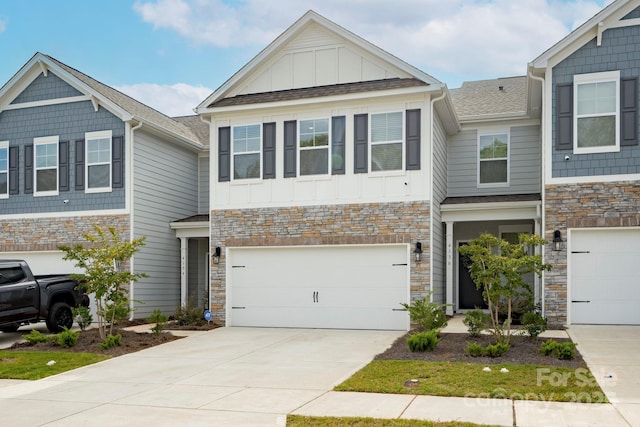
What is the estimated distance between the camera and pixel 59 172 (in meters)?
18.7

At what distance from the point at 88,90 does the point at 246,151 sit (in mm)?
5008

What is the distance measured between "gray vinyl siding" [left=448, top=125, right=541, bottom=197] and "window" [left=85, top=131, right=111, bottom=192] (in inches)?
381

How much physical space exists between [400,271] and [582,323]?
4.14 m

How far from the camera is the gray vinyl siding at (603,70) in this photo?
14.1 meters

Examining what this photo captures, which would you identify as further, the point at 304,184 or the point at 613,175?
the point at 304,184

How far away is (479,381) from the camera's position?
29.4 ft

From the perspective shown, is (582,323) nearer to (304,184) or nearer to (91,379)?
(304,184)

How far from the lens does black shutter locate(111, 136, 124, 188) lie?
1802 cm

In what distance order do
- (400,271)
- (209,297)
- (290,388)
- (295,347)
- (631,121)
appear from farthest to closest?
(209,297) → (400,271) → (631,121) → (295,347) → (290,388)

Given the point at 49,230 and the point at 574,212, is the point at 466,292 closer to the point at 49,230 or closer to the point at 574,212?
the point at 574,212

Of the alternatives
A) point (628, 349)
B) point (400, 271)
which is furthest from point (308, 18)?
point (628, 349)

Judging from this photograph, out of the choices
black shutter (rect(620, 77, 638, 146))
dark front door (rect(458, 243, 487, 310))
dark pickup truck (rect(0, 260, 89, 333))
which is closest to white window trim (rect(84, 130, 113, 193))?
dark pickup truck (rect(0, 260, 89, 333))

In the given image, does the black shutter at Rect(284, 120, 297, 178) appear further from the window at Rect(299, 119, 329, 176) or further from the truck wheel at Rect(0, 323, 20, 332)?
the truck wheel at Rect(0, 323, 20, 332)

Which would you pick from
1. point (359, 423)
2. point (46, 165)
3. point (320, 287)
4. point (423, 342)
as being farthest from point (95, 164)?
point (359, 423)
